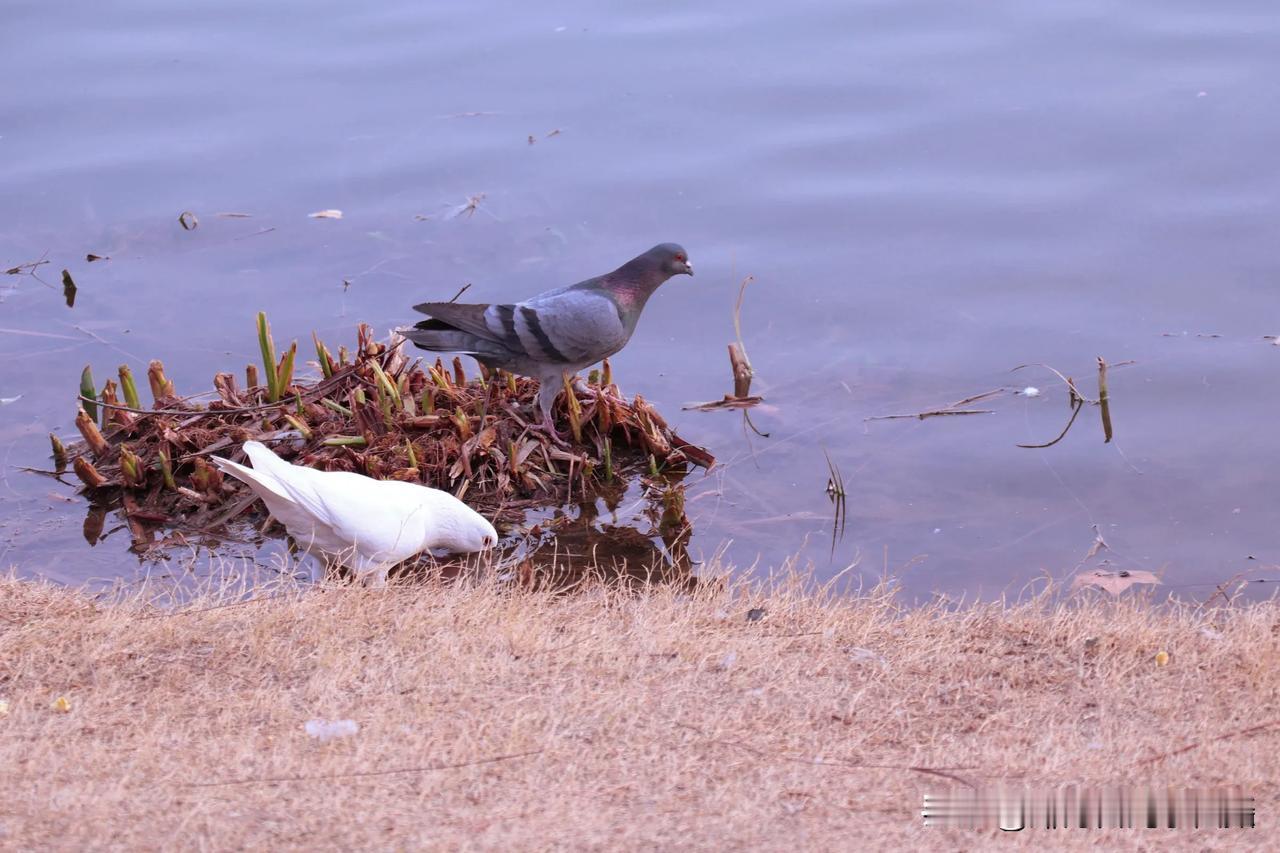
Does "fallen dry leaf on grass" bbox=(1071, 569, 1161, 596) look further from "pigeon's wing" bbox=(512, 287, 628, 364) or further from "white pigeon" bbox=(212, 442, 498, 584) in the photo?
"white pigeon" bbox=(212, 442, 498, 584)

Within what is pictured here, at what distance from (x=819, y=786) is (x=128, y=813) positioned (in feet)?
5.20

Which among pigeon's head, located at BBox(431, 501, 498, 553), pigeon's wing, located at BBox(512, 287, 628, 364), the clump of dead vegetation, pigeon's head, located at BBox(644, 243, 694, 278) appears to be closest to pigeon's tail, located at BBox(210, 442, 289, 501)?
pigeon's head, located at BBox(431, 501, 498, 553)

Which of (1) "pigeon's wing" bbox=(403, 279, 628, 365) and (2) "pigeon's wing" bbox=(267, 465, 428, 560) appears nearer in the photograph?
(2) "pigeon's wing" bbox=(267, 465, 428, 560)

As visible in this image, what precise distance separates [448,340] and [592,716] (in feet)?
9.19

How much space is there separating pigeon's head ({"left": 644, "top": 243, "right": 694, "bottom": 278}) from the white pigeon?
169 centimetres

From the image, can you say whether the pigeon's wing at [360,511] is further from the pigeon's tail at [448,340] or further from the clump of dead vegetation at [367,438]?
the pigeon's tail at [448,340]

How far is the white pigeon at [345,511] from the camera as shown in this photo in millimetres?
4918

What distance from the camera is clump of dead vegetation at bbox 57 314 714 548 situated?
19.5 feet

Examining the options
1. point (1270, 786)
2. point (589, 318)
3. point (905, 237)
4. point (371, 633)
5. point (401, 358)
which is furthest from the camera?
point (905, 237)

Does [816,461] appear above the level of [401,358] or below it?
below

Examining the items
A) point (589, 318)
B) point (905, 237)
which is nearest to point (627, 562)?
point (589, 318)

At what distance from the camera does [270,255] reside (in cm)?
852

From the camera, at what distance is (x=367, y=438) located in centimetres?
604

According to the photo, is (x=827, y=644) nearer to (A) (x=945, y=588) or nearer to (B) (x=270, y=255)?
(A) (x=945, y=588)
